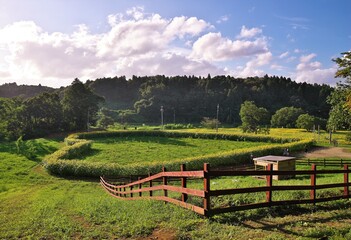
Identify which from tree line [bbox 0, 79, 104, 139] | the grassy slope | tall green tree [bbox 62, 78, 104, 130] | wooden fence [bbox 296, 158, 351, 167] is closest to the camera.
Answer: the grassy slope

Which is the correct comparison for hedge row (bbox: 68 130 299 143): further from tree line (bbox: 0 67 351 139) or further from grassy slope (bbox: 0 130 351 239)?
grassy slope (bbox: 0 130 351 239)

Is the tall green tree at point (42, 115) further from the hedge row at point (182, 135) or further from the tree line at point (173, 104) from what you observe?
the hedge row at point (182, 135)

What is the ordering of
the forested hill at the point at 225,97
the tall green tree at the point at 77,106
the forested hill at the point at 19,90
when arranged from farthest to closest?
the forested hill at the point at 19,90
the forested hill at the point at 225,97
the tall green tree at the point at 77,106

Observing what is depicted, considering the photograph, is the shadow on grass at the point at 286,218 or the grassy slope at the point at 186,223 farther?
the shadow on grass at the point at 286,218

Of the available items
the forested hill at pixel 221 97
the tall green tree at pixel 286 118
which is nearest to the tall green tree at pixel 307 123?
the tall green tree at pixel 286 118

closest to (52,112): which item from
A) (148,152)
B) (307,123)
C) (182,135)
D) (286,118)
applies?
(182,135)

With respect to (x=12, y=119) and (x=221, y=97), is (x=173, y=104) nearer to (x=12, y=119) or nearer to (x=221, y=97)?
(x=221, y=97)

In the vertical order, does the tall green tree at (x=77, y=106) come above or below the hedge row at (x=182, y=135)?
above

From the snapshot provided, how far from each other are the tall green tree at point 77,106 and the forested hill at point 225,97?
157 ft

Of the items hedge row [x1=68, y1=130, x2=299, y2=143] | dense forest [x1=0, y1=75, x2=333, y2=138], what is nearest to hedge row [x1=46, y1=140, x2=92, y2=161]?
hedge row [x1=68, y1=130, x2=299, y2=143]

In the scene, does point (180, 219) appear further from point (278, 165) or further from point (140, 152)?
point (140, 152)

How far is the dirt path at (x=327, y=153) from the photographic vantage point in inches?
1682

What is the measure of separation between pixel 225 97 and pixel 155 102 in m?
30.4

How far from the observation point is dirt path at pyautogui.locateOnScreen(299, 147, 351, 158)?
42.7 metres
